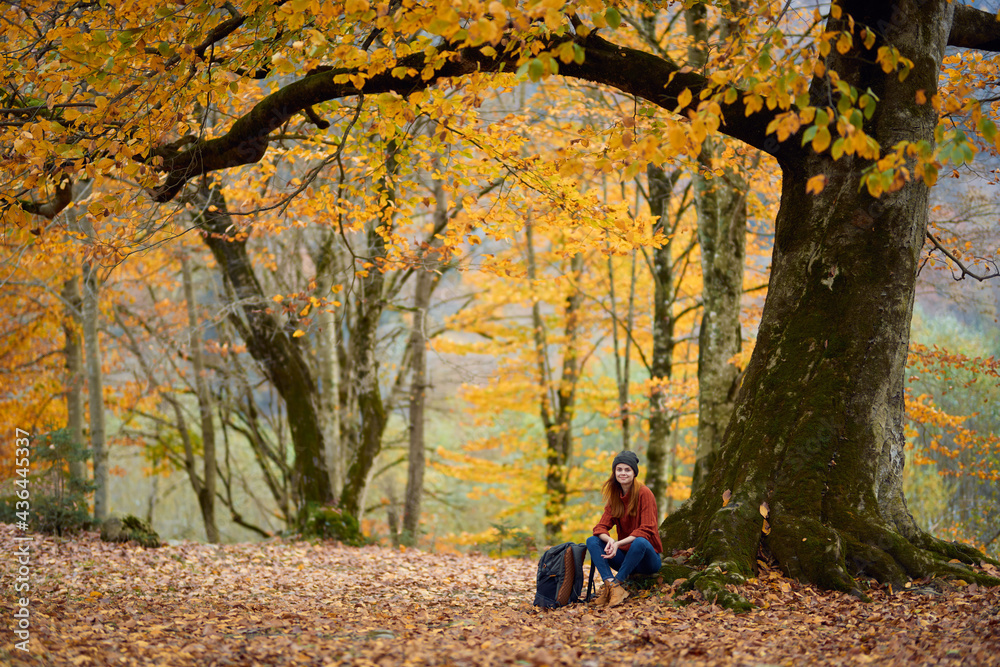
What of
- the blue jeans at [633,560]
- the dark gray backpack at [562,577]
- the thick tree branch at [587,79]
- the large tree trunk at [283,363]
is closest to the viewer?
the blue jeans at [633,560]

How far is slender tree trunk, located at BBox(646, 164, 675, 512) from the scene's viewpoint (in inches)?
459

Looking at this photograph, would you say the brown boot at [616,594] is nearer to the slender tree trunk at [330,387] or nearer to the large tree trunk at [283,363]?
the slender tree trunk at [330,387]

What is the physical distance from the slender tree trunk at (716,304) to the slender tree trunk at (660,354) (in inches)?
88.1

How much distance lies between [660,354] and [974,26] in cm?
769

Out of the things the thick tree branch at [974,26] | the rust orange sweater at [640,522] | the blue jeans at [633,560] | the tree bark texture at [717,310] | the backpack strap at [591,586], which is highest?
the thick tree branch at [974,26]

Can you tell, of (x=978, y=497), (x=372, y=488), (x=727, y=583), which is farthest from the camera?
(x=372, y=488)

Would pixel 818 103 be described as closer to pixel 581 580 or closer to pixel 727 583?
pixel 727 583

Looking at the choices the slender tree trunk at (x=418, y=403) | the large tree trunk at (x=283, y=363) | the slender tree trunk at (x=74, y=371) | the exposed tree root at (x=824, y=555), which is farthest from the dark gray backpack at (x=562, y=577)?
the slender tree trunk at (x=418, y=403)

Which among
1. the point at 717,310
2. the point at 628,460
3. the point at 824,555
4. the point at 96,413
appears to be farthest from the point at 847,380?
the point at 96,413

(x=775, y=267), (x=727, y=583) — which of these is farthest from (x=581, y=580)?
(x=775, y=267)

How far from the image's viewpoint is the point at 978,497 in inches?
562

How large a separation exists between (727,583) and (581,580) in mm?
1156

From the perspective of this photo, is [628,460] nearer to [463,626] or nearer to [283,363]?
[463,626]

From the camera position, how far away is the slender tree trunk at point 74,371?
33.0 feet
